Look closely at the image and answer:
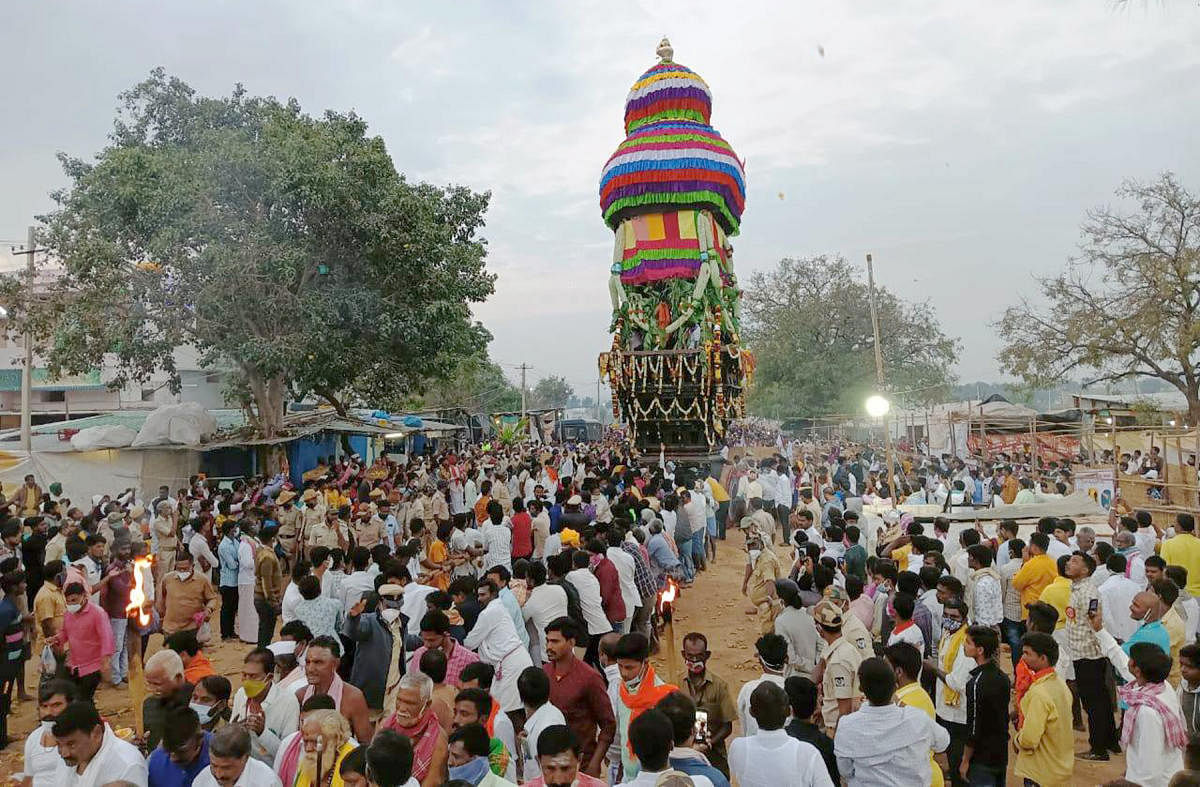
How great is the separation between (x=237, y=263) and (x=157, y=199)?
2053 millimetres

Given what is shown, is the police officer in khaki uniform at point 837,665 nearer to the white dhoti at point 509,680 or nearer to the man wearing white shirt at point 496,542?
the white dhoti at point 509,680

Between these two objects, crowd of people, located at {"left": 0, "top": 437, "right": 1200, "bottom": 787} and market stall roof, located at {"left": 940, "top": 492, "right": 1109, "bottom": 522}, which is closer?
crowd of people, located at {"left": 0, "top": 437, "right": 1200, "bottom": 787}

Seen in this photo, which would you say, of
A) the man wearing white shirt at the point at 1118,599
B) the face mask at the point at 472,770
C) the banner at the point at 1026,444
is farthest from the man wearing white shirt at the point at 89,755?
the banner at the point at 1026,444

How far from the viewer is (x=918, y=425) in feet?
128

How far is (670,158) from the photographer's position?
2047cm

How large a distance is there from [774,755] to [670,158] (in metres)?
18.8

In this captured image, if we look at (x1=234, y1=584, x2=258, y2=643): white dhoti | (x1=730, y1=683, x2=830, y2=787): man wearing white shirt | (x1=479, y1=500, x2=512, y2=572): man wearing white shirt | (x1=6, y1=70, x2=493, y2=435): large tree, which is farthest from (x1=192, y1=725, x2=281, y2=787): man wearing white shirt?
(x1=6, y1=70, x2=493, y2=435): large tree

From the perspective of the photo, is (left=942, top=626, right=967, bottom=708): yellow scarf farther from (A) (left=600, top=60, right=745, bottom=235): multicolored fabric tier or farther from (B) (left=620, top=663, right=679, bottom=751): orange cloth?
(A) (left=600, top=60, right=745, bottom=235): multicolored fabric tier

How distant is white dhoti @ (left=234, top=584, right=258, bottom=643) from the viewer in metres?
8.98

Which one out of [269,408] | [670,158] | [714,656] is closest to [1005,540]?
[714,656]

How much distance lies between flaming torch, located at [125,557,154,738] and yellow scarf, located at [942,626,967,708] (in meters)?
6.06

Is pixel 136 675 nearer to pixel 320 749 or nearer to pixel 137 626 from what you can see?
pixel 137 626

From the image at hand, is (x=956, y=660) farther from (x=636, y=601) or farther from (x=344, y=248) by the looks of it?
(x=344, y=248)

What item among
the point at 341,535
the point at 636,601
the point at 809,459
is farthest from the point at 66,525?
the point at 809,459
